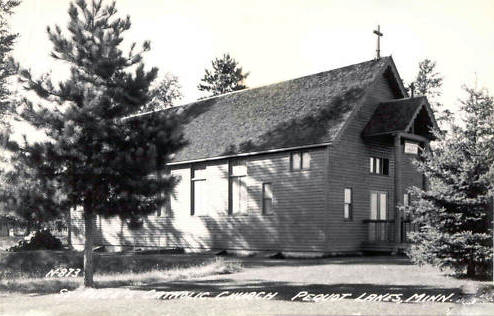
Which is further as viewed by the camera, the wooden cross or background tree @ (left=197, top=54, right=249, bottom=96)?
background tree @ (left=197, top=54, right=249, bottom=96)

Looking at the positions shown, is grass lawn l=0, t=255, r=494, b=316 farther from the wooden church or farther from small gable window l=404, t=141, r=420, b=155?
small gable window l=404, t=141, r=420, b=155

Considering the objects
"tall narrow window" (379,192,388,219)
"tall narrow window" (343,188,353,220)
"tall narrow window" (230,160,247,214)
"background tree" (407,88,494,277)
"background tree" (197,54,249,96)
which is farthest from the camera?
"background tree" (197,54,249,96)

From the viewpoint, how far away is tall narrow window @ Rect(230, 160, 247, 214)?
29.4 m

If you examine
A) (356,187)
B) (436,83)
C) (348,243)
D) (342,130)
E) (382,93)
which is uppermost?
(436,83)

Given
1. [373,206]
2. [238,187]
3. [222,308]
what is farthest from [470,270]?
[238,187]

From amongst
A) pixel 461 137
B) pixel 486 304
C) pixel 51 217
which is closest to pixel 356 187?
pixel 461 137

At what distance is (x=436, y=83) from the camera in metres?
56.5

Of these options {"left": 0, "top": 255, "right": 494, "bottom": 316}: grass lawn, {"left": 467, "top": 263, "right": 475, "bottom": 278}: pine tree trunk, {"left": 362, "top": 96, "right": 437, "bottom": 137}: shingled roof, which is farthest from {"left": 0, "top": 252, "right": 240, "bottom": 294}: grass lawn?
{"left": 362, "top": 96, "right": 437, "bottom": 137}: shingled roof

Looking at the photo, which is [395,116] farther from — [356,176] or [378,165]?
[356,176]

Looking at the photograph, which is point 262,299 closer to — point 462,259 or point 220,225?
point 462,259

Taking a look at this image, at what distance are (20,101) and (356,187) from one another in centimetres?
1543

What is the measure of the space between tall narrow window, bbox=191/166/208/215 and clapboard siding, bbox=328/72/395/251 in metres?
7.98

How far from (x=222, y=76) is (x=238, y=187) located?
41672mm

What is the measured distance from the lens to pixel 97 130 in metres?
17.8
